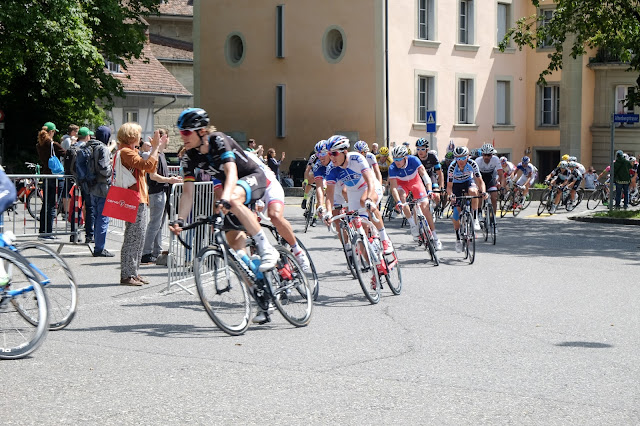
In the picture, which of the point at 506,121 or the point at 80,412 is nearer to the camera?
the point at 80,412

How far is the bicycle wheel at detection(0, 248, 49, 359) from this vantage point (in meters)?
7.60

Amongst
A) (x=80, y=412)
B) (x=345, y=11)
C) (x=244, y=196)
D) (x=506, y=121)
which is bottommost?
(x=80, y=412)

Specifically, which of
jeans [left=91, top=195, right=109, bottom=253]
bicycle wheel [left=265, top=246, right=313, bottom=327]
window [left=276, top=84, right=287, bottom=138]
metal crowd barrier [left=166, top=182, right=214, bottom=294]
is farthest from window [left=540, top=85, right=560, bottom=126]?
bicycle wheel [left=265, top=246, right=313, bottom=327]

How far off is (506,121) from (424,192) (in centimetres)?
3552

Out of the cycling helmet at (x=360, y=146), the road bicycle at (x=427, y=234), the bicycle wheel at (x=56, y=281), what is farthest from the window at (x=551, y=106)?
the bicycle wheel at (x=56, y=281)

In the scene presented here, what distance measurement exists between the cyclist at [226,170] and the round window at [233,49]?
4079cm

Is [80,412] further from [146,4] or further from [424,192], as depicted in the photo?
[146,4]

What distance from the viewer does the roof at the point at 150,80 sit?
4994 cm

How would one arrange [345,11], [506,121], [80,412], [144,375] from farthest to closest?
[506,121] < [345,11] < [144,375] < [80,412]

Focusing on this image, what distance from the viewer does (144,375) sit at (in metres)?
7.26

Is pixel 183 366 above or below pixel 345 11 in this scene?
below

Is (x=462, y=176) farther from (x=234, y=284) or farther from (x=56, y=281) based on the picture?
(x=56, y=281)

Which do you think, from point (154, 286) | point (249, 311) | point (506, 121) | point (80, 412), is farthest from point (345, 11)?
point (80, 412)

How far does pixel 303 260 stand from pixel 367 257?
120cm
